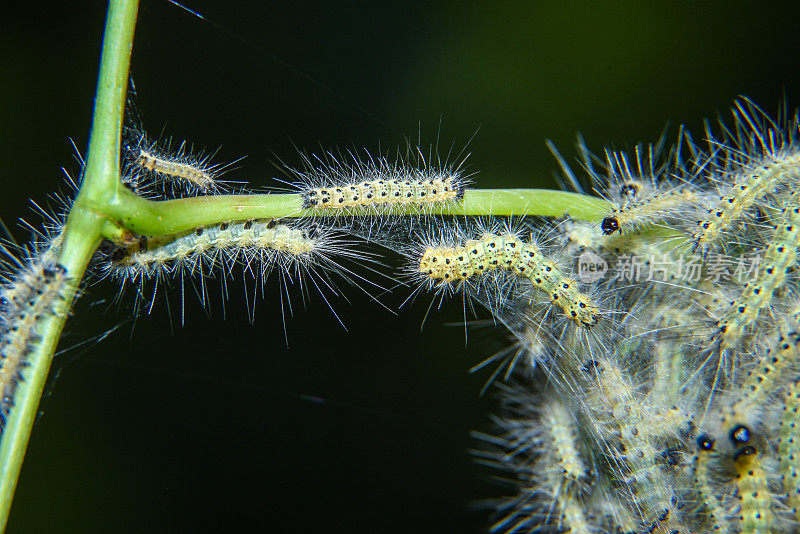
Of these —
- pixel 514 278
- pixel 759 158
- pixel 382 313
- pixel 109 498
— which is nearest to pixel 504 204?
pixel 514 278

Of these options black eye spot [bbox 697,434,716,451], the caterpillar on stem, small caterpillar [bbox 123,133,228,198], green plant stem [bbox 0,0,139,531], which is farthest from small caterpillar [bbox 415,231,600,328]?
green plant stem [bbox 0,0,139,531]

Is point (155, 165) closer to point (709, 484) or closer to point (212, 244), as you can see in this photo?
point (212, 244)

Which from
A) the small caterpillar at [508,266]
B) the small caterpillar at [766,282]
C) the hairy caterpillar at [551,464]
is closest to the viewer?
the small caterpillar at [766,282]

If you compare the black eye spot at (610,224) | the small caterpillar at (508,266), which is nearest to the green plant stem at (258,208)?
the black eye spot at (610,224)

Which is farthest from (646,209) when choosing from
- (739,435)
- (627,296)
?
(739,435)

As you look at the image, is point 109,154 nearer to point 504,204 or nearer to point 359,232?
point 359,232

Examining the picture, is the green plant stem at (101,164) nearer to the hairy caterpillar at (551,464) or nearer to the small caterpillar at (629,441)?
the small caterpillar at (629,441)
